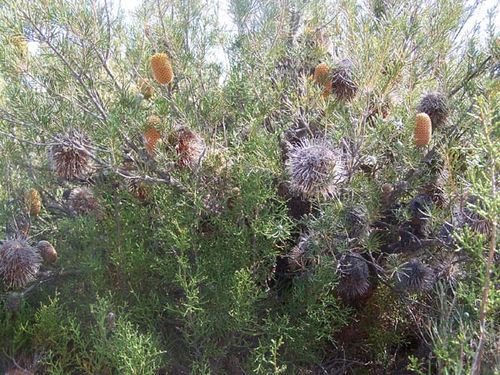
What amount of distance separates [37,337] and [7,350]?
38 cm

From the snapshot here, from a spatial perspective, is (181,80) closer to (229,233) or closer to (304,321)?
(229,233)

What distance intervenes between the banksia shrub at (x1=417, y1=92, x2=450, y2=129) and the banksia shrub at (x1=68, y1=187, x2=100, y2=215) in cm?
191

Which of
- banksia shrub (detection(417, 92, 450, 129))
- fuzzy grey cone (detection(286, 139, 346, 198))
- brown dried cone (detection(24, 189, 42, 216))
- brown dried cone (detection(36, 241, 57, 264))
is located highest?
banksia shrub (detection(417, 92, 450, 129))

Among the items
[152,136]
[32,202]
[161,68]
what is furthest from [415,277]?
[32,202]

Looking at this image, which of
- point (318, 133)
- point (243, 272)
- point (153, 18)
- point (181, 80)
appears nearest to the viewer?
point (243, 272)

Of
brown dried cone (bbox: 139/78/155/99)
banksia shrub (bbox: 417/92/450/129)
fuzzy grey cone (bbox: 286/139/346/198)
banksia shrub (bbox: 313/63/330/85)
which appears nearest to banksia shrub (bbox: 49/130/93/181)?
brown dried cone (bbox: 139/78/155/99)

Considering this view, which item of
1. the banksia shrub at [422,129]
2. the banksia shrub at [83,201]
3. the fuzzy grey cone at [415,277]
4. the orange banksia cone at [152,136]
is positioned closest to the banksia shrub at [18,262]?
the banksia shrub at [83,201]

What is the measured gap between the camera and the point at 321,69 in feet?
11.5

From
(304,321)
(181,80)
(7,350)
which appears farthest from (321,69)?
(7,350)

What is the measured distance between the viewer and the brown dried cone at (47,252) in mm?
3801

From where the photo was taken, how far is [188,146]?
11.0 feet

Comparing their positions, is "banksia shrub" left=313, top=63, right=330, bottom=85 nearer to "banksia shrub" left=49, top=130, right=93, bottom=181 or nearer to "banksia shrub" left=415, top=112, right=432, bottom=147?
"banksia shrub" left=415, top=112, right=432, bottom=147

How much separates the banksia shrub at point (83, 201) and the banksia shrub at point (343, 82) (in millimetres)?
1527

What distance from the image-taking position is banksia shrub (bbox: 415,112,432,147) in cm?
310
